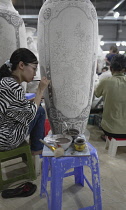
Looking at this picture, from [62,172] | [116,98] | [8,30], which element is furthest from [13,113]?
[116,98]

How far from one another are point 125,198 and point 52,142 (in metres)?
0.69

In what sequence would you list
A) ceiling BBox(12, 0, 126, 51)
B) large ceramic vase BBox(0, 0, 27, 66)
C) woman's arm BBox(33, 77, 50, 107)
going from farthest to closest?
ceiling BBox(12, 0, 126, 51) < large ceramic vase BBox(0, 0, 27, 66) < woman's arm BBox(33, 77, 50, 107)

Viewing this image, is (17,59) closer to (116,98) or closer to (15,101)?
(15,101)

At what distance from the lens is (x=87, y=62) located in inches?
55.1

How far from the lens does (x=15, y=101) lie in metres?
1.15

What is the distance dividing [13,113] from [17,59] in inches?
14.7

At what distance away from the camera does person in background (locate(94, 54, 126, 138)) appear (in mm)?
1782

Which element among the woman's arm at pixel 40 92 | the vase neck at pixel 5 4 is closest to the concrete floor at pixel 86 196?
the woman's arm at pixel 40 92

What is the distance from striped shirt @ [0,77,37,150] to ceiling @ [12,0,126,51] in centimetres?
554

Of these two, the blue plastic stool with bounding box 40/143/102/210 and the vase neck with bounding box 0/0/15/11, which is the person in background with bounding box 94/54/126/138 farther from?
the vase neck with bounding box 0/0/15/11

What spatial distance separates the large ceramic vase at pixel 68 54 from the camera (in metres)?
1.31

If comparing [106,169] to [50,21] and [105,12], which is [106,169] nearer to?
[50,21]

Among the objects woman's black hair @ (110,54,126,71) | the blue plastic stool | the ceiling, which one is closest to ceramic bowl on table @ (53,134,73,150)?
the blue plastic stool

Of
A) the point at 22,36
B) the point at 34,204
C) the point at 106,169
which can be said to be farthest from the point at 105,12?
the point at 34,204
